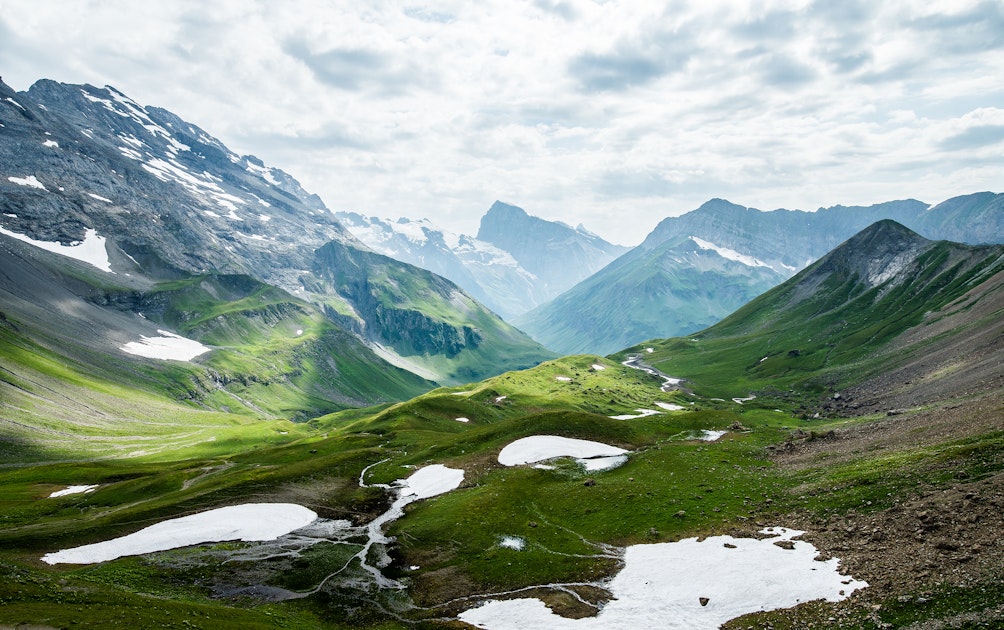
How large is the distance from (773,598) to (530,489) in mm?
33097

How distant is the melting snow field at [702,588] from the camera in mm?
34656

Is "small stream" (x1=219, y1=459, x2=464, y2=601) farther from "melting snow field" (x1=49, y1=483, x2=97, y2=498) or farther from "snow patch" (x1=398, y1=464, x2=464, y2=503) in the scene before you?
"melting snow field" (x1=49, y1=483, x2=97, y2=498)

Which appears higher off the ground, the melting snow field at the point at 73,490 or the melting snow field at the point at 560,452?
the melting snow field at the point at 560,452

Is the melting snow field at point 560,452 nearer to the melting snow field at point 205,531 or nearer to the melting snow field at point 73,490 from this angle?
the melting snow field at point 205,531

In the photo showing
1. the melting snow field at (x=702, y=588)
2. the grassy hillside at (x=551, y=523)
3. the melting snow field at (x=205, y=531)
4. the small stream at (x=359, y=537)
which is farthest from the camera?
the melting snow field at (x=205, y=531)

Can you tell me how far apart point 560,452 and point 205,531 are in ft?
153

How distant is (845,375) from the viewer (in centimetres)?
17900

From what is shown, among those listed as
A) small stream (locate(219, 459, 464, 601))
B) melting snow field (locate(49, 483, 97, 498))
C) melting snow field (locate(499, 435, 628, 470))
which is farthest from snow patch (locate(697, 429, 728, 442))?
melting snow field (locate(49, 483, 97, 498))

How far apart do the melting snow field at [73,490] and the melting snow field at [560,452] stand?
78033 millimetres

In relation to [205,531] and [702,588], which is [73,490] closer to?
[205,531]

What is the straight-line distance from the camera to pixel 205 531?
184 feet

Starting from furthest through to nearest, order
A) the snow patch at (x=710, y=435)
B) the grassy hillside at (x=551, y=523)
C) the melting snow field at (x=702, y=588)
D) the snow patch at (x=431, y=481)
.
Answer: the snow patch at (x=710, y=435) → the snow patch at (x=431, y=481) → the melting snow field at (x=702, y=588) → the grassy hillside at (x=551, y=523)

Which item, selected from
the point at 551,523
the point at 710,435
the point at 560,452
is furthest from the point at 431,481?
the point at 710,435

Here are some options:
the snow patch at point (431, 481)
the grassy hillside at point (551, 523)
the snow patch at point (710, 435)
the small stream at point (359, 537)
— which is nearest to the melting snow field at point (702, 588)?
the grassy hillside at point (551, 523)
